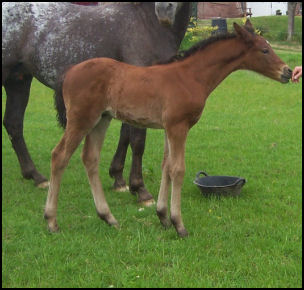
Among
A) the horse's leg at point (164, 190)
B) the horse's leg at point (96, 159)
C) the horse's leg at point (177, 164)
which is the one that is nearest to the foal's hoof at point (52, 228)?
the horse's leg at point (96, 159)

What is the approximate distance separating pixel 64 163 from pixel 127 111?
70 centimetres

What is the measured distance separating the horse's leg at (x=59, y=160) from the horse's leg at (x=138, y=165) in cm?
100

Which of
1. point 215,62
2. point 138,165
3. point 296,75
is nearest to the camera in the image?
point 215,62

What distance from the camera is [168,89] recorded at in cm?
376

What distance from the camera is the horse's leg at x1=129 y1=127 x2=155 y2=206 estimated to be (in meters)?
4.81

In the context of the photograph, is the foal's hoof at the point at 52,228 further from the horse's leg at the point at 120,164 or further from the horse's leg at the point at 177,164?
the horse's leg at the point at 120,164

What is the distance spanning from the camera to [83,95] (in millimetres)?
3814

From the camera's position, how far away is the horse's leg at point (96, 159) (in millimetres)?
4145

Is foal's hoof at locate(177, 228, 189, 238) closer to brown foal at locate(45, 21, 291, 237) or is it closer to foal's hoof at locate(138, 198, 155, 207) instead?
brown foal at locate(45, 21, 291, 237)

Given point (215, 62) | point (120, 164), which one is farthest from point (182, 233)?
point (120, 164)

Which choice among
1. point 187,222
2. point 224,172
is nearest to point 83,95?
point 187,222

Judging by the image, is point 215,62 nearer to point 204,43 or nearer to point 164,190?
point 204,43

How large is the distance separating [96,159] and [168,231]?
2.94 ft

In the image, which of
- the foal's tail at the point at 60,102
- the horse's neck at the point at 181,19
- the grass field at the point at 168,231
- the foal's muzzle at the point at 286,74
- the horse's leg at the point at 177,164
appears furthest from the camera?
the horse's neck at the point at 181,19
